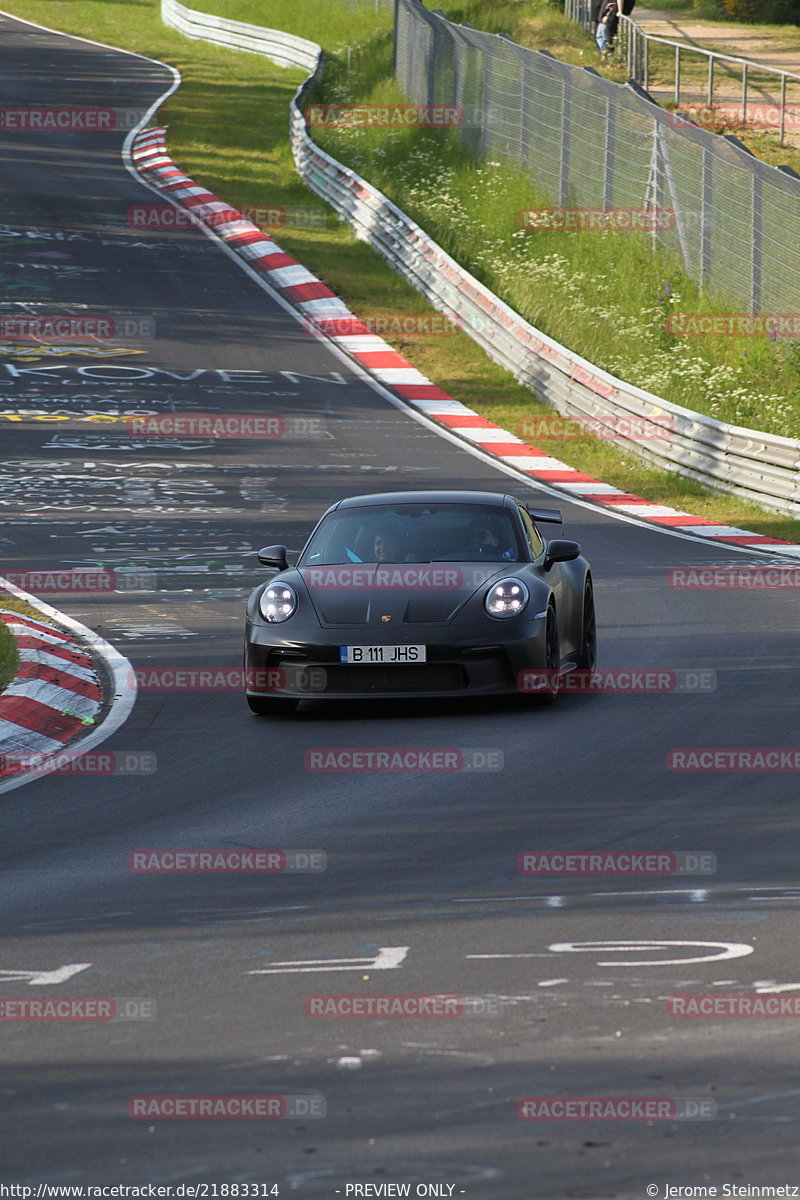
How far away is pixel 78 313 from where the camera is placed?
2911 centimetres

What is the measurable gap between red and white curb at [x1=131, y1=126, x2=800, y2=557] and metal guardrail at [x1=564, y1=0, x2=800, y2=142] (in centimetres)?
932

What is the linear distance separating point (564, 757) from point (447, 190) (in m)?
26.9

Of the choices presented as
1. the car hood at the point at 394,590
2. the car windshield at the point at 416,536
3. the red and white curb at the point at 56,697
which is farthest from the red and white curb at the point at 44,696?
the car windshield at the point at 416,536

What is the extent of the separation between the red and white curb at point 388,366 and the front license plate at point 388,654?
26.5 feet

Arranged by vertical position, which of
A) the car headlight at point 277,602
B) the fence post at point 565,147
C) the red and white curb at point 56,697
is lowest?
the red and white curb at point 56,697

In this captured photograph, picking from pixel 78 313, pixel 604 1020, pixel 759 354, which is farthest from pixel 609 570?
pixel 78 313

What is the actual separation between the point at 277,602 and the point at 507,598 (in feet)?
4.70

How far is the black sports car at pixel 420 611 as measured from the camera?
1030 cm

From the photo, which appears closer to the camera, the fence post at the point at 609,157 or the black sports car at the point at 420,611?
the black sports car at the point at 420,611

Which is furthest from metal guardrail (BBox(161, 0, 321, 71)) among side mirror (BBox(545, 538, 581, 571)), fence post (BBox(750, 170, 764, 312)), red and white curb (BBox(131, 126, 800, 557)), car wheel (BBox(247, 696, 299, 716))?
car wheel (BBox(247, 696, 299, 716))

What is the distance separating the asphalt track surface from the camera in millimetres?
4426

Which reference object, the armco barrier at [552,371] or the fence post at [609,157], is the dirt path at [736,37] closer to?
the armco barrier at [552,371]

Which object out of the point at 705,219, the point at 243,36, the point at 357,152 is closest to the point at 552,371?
the point at 705,219

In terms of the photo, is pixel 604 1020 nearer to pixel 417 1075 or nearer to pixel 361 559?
pixel 417 1075
